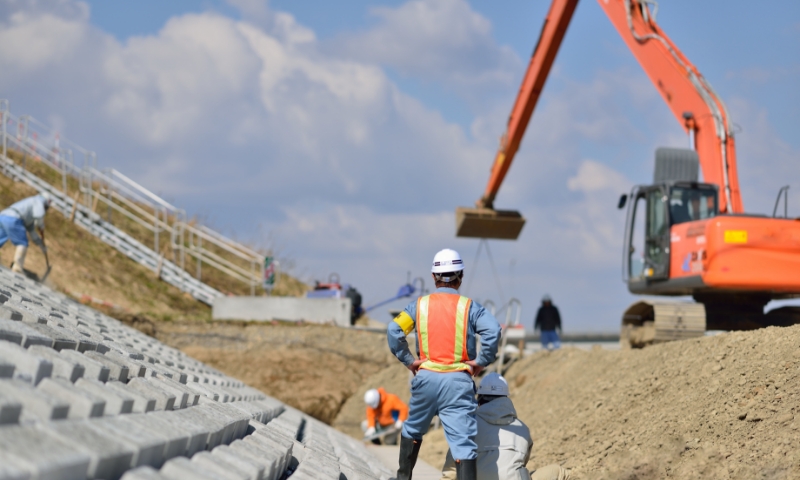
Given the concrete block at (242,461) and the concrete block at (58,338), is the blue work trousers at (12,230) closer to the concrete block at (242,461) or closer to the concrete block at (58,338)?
the concrete block at (58,338)

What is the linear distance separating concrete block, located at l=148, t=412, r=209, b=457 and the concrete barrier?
680 inches

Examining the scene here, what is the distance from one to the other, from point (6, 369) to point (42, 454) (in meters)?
0.79

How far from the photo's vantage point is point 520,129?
63.4 ft

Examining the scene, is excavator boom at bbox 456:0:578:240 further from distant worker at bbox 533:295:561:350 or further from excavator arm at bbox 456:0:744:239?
distant worker at bbox 533:295:561:350

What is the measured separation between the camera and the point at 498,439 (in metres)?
5.80

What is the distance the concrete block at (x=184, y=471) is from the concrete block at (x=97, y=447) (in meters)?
0.22

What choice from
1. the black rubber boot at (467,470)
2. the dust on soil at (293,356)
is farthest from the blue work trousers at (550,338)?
the black rubber boot at (467,470)

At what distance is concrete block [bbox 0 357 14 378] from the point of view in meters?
3.26

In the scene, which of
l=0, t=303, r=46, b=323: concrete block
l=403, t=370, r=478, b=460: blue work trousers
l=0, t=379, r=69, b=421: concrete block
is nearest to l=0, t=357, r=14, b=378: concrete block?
l=0, t=379, r=69, b=421: concrete block

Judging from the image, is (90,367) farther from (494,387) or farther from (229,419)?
(494,387)

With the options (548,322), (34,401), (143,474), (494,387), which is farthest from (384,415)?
(34,401)

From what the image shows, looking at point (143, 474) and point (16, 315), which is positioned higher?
point (16, 315)

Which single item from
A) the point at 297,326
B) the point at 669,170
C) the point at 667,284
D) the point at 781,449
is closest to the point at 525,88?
the point at 669,170

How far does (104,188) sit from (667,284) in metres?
18.5
